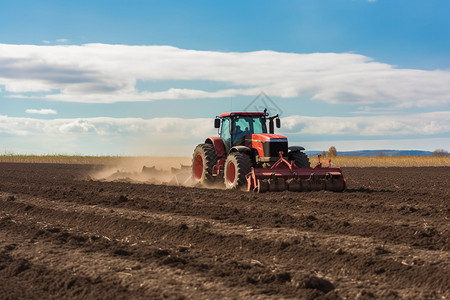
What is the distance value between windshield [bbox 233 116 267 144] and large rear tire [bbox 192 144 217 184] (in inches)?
36.8

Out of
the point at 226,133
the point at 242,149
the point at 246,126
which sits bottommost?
the point at 242,149

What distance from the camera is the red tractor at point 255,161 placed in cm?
1411

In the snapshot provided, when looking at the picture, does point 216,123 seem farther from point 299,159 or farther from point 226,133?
point 299,159

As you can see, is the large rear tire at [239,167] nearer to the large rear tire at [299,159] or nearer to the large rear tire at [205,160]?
the large rear tire at [205,160]

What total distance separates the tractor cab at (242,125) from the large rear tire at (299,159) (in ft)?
3.15

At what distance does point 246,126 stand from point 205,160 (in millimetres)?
1631

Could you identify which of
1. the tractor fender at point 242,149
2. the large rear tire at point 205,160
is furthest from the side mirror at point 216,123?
the large rear tire at point 205,160

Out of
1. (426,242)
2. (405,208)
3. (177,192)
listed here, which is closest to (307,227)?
(426,242)

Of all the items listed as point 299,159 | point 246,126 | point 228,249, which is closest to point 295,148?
point 299,159

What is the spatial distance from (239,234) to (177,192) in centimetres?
678

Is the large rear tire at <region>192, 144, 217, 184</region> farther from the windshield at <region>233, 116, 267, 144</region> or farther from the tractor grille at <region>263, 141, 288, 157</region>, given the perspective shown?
the tractor grille at <region>263, 141, 288, 157</region>

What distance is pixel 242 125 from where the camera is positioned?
16.0 meters

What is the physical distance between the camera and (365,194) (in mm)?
14031

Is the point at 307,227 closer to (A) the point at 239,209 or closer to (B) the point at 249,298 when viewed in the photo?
(A) the point at 239,209
